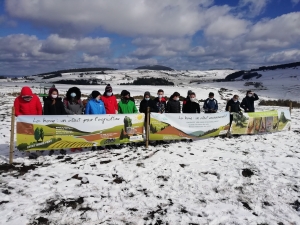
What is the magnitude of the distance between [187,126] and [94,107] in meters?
3.69

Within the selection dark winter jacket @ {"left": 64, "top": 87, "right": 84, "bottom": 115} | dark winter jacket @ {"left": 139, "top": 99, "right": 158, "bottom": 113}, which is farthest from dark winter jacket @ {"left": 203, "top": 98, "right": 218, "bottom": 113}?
dark winter jacket @ {"left": 64, "top": 87, "right": 84, "bottom": 115}

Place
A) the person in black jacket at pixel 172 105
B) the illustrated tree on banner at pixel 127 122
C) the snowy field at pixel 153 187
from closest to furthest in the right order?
the snowy field at pixel 153 187, the illustrated tree on banner at pixel 127 122, the person in black jacket at pixel 172 105

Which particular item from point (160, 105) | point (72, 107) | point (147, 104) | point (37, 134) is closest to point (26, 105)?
point (37, 134)

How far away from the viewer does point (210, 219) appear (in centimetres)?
447

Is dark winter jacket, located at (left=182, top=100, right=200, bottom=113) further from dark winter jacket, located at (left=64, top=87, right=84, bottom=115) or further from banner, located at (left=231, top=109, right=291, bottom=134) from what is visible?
dark winter jacket, located at (left=64, top=87, right=84, bottom=115)

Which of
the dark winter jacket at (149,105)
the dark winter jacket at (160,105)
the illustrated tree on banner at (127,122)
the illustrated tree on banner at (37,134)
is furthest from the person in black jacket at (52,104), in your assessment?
the dark winter jacket at (160,105)

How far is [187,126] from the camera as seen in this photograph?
9.24 meters

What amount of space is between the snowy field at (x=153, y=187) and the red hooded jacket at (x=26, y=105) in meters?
1.43

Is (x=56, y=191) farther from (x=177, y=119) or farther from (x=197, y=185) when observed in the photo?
(x=177, y=119)

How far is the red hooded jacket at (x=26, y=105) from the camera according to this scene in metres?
7.01

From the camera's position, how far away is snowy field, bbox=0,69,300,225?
4516mm

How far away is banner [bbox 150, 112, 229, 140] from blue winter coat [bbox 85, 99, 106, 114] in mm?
1841

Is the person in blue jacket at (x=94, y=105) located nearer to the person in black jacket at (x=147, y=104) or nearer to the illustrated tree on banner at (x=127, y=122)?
the illustrated tree on banner at (x=127, y=122)

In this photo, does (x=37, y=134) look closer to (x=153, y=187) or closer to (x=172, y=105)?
(x=153, y=187)
